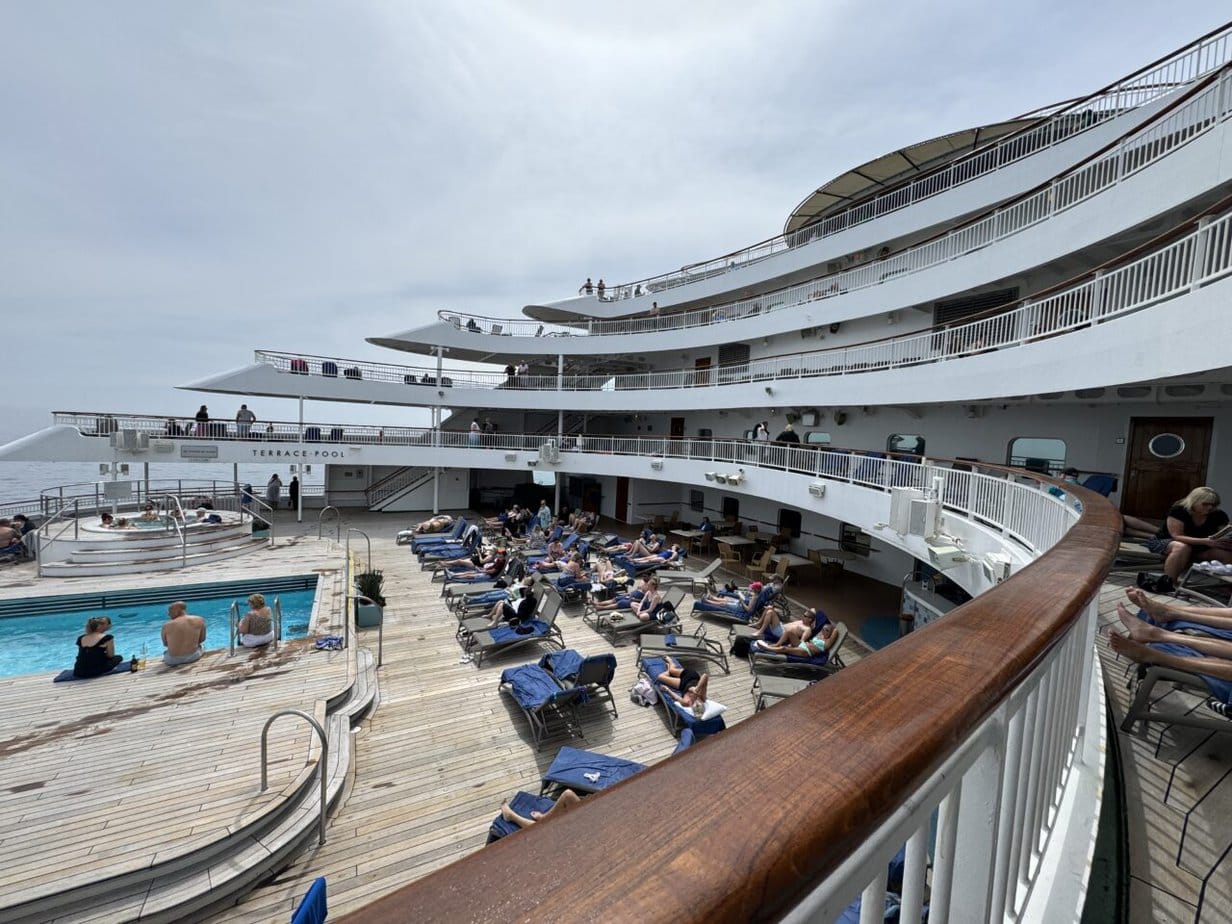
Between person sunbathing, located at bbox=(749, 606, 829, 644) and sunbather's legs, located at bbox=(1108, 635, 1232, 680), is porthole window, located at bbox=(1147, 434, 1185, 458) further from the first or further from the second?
sunbather's legs, located at bbox=(1108, 635, 1232, 680)

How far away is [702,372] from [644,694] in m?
16.0

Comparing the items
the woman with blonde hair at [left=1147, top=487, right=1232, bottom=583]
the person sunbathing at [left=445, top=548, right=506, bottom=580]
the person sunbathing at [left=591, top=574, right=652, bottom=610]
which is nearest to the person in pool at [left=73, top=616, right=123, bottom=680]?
the person sunbathing at [left=445, top=548, right=506, bottom=580]

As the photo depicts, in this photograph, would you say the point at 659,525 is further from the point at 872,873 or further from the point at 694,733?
the point at 872,873

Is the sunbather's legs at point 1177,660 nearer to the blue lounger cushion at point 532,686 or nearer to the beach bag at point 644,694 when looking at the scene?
the blue lounger cushion at point 532,686

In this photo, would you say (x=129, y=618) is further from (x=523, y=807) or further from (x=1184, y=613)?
(x=1184, y=613)

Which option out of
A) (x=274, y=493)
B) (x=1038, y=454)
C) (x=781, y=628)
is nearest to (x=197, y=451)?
(x=274, y=493)

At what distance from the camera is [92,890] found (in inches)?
190

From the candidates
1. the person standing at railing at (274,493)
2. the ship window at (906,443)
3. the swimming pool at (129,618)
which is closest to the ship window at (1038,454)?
the ship window at (906,443)

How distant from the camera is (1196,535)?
17.4 ft

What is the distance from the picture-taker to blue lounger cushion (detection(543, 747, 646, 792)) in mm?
5984

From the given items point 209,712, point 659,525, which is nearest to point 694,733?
point 209,712

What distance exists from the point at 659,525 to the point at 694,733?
54.2 feet

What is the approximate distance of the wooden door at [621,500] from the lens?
1069 inches

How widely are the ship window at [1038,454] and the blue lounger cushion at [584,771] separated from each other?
10.6 meters
